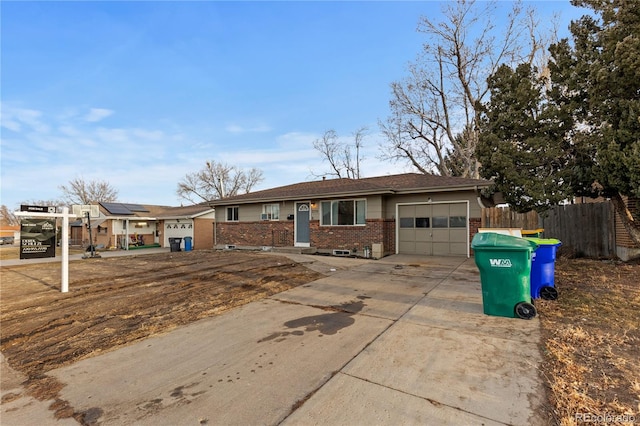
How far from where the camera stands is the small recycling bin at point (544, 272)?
16.4 feet

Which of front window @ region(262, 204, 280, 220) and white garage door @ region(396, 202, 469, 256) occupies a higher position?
front window @ region(262, 204, 280, 220)

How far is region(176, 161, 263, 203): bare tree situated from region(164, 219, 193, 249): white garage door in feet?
48.1

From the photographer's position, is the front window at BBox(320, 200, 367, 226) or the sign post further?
the front window at BBox(320, 200, 367, 226)

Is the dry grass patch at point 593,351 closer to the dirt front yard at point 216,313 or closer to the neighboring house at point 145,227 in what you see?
the dirt front yard at point 216,313

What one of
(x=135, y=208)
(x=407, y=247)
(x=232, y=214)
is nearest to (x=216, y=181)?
(x=135, y=208)

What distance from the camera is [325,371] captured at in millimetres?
2979

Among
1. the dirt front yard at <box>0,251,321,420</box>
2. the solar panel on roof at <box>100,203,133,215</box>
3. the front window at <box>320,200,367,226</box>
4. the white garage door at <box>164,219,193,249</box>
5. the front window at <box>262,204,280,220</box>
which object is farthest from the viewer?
the solar panel on roof at <box>100,203,133,215</box>

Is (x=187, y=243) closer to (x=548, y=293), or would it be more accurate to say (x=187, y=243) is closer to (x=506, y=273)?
(x=506, y=273)

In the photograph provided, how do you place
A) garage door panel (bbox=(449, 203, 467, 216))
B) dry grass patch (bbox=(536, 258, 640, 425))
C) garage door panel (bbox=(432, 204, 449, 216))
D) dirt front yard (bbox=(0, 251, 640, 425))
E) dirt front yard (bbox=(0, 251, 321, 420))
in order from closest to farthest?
dry grass patch (bbox=(536, 258, 640, 425)) → dirt front yard (bbox=(0, 251, 640, 425)) → dirt front yard (bbox=(0, 251, 321, 420)) → garage door panel (bbox=(449, 203, 467, 216)) → garage door panel (bbox=(432, 204, 449, 216))

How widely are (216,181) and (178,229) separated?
16.8 metres

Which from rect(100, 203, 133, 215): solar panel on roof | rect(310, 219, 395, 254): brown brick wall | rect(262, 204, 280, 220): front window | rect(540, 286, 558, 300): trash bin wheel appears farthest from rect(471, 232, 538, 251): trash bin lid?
rect(100, 203, 133, 215): solar panel on roof

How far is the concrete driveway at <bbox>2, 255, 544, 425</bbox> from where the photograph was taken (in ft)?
7.61

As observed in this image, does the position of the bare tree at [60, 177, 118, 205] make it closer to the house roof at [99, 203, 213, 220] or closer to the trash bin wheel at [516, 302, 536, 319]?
the house roof at [99, 203, 213, 220]

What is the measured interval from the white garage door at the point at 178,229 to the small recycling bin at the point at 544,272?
841 inches
